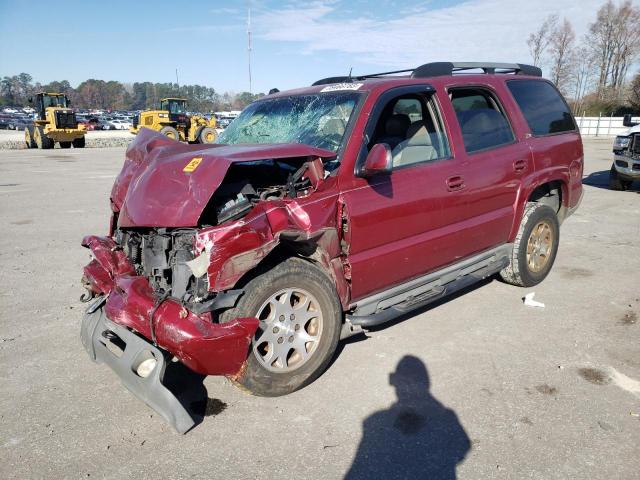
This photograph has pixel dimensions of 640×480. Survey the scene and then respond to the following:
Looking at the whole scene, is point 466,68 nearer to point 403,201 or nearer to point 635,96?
point 403,201

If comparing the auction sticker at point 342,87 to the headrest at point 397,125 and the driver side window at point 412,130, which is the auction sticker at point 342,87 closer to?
the driver side window at point 412,130

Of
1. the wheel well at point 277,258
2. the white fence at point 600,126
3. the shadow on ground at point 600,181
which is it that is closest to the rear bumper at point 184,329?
the wheel well at point 277,258

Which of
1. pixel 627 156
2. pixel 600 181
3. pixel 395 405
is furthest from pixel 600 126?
pixel 395 405

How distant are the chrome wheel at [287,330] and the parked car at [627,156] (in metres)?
9.53

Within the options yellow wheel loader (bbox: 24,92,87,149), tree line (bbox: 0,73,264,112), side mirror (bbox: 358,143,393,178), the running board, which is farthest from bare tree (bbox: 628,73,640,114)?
tree line (bbox: 0,73,264,112)

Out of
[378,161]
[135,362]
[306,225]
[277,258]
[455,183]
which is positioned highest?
[378,161]

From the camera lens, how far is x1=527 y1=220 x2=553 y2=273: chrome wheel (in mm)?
4949

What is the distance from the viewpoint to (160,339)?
9.15 feet

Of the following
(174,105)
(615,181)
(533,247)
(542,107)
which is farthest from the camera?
(174,105)

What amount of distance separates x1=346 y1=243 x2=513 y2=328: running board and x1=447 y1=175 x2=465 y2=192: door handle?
66cm

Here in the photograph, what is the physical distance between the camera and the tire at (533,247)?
479 centimetres

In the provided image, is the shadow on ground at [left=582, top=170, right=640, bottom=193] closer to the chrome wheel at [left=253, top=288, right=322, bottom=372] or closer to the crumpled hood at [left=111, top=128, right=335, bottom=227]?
the chrome wheel at [left=253, top=288, right=322, bottom=372]

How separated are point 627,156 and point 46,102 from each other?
28056 millimetres

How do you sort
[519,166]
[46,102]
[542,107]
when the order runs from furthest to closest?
[46,102]
[542,107]
[519,166]
